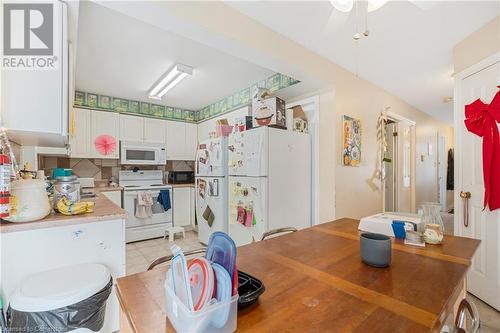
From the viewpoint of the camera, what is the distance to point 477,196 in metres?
2.04

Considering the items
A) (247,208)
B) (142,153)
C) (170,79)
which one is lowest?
(247,208)

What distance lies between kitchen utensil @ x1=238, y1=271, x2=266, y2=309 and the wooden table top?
0.9 inches

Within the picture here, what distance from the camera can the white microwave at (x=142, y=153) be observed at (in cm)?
380

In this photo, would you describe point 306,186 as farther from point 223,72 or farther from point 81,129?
point 81,129

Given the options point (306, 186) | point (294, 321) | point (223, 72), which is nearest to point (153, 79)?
point (223, 72)

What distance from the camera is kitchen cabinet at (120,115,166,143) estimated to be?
3.89 metres

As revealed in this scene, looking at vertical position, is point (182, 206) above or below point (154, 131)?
below

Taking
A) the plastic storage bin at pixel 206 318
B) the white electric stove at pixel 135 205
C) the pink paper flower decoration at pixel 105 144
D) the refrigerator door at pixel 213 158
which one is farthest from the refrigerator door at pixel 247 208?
the pink paper flower decoration at pixel 105 144

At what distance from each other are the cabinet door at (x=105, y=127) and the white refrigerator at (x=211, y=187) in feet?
4.91

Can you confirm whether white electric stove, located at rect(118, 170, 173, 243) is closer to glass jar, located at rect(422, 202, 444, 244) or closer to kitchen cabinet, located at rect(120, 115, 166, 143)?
kitchen cabinet, located at rect(120, 115, 166, 143)

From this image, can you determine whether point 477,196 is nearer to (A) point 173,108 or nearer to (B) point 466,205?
(B) point 466,205

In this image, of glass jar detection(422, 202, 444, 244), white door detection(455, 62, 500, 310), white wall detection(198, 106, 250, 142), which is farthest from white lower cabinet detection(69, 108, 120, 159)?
white door detection(455, 62, 500, 310)

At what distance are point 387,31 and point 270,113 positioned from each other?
1.30m

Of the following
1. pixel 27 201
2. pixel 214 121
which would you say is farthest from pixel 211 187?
pixel 27 201
